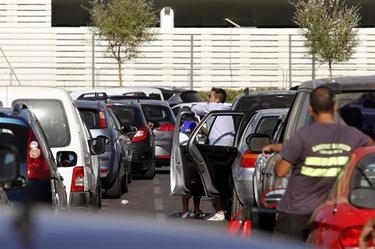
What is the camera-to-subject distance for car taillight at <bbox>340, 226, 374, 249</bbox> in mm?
6391

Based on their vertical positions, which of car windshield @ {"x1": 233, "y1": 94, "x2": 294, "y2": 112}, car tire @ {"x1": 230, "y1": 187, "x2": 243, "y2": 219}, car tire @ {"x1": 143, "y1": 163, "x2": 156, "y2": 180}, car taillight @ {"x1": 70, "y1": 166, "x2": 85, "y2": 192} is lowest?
car tire @ {"x1": 143, "y1": 163, "x2": 156, "y2": 180}

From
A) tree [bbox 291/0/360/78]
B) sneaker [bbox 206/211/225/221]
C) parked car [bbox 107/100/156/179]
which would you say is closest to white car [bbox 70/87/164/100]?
parked car [bbox 107/100/156/179]

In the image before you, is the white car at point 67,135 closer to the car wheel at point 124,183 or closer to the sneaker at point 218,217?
A: the sneaker at point 218,217

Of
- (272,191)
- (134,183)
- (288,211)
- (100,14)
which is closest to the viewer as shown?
(288,211)

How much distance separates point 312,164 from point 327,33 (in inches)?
1687

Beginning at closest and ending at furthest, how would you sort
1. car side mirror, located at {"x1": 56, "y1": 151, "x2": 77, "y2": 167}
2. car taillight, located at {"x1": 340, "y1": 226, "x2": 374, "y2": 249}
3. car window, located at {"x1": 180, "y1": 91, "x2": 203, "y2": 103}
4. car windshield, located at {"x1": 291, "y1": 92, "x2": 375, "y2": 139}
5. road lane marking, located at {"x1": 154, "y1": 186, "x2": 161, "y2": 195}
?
1. car taillight, located at {"x1": 340, "y1": 226, "x2": 374, "y2": 249}
2. car windshield, located at {"x1": 291, "y1": 92, "x2": 375, "y2": 139}
3. car side mirror, located at {"x1": 56, "y1": 151, "x2": 77, "y2": 167}
4. road lane marking, located at {"x1": 154, "y1": 186, "x2": 161, "y2": 195}
5. car window, located at {"x1": 180, "y1": 91, "x2": 203, "y2": 103}

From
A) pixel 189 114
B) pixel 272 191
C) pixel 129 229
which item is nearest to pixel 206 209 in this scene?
pixel 189 114

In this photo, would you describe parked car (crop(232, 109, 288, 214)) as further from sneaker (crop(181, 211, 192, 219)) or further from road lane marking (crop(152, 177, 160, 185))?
road lane marking (crop(152, 177, 160, 185))

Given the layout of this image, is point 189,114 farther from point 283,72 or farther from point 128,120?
point 283,72

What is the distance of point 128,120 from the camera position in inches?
858

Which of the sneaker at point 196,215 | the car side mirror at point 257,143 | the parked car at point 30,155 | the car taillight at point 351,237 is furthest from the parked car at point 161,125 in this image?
the car taillight at point 351,237

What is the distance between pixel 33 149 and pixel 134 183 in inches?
481

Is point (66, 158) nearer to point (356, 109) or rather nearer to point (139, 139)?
point (356, 109)

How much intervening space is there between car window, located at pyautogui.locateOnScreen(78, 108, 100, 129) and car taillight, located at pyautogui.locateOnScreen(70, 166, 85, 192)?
553cm
